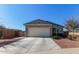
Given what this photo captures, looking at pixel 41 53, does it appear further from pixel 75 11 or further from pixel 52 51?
pixel 75 11

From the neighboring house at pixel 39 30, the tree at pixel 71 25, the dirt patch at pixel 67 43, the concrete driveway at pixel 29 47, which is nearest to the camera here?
the concrete driveway at pixel 29 47

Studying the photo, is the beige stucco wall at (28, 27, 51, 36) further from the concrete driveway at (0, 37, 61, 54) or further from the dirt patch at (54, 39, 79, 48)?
the concrete driveway at (0, 37, 61, 54)

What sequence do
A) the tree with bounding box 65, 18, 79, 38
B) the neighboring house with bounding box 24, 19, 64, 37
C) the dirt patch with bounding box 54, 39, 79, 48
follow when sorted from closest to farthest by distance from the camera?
the dirt patch with bounding box 54, 39, 79, 48, the tree with bounding box 65, 18, 79, 38, the neighboring house with bounding box 24, 19, 64, 37

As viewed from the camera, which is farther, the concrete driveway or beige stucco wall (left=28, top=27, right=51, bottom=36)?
beige stucco wall (left=28, top=27, right=51, bottom=36)

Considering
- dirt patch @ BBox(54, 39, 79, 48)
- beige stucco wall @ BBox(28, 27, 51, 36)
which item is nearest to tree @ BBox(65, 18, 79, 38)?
dirt patch @ BBox(54, 39, 79, 48)

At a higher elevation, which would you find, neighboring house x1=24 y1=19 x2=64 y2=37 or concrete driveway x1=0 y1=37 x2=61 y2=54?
neighboring house x1=24 y1=19 x2=64 y2=37

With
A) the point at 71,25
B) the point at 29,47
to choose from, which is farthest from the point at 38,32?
the point at 29,47

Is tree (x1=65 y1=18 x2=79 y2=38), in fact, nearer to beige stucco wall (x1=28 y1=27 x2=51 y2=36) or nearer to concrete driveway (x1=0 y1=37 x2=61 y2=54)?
concrete driveway (x1=0 y1=37 x2=61 y2=54)

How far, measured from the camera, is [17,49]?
10.3 meters

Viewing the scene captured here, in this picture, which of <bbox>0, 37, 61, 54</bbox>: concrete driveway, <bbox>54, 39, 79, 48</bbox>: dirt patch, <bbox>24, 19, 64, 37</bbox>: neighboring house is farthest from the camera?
<bbox>24, 19, 64, 37</bbox>: neighboring house

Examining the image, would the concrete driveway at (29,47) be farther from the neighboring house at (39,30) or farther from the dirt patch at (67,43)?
the neighboring house at (39,30)

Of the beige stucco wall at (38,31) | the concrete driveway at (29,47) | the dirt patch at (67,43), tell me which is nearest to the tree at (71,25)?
the dirt patch at (67,43)

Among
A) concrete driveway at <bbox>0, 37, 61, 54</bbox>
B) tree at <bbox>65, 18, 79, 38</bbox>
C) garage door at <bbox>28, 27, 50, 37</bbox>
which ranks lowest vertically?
concrete driveway at <bbox>0, 37, 61, 54</bbox>
